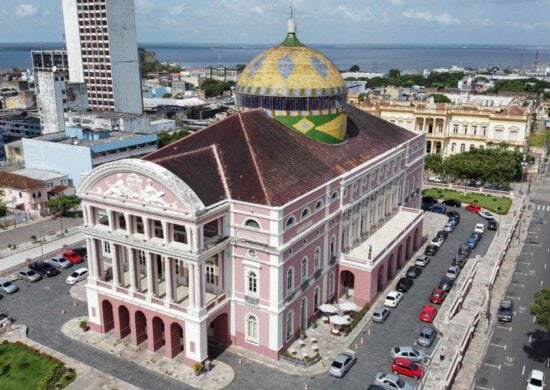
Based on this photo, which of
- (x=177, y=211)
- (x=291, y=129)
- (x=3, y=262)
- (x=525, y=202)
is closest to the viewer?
(x=177, y=211)

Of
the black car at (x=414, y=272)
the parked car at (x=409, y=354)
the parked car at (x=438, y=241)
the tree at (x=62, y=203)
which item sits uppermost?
the tree at (x=62, y=203)

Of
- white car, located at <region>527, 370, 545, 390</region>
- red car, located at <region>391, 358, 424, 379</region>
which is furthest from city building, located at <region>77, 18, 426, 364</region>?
white car, located at <region>527, 370, 545, 390</region>

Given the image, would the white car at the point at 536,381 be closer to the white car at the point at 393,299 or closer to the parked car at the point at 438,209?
the white car at the point at 393,299

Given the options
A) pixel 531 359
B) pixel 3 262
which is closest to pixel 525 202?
pixel 531 359

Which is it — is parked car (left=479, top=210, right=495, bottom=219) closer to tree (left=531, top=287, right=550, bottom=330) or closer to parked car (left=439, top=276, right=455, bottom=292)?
parked car (left=439, top=276, right=455, bottom=292)

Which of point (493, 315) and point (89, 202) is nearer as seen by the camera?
point (89, 202)

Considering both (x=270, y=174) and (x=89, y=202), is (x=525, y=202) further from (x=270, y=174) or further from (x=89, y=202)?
(x=89, y=202)

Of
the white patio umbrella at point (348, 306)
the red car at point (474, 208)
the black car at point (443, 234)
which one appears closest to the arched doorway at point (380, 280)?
the white patio umbrella at point (348, 306)
